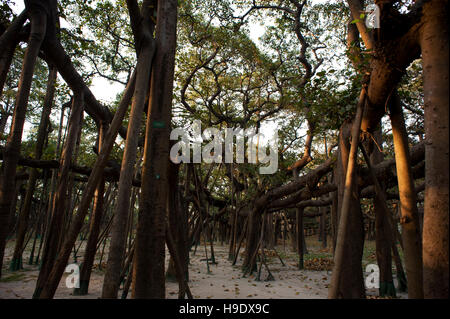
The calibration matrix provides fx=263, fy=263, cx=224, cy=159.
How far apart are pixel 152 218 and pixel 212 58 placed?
815 cm

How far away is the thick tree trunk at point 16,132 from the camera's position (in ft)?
10.9

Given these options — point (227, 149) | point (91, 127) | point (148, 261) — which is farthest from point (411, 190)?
point (91, 127)

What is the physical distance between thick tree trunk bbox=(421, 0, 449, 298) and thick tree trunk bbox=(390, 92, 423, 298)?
69 cm

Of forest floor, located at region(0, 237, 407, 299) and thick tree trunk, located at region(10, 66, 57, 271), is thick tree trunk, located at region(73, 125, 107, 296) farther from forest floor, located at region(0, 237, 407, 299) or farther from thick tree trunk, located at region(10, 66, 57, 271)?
thick tree trunk, located at region(10, 66, 57, 271)

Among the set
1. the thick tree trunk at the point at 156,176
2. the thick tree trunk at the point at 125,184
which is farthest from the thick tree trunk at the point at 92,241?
the thick tree trunk at the point at 156,176

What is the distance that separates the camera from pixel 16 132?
3.47 metres

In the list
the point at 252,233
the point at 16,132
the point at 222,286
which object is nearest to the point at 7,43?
the point at 16,132

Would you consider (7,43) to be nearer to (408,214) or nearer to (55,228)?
(55,228)

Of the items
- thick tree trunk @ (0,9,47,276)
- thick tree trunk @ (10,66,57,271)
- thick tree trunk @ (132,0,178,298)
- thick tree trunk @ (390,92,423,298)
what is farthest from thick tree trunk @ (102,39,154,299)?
thick tree trunk @ (10,66,57,271)

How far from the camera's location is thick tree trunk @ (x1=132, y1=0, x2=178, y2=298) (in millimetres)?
2695

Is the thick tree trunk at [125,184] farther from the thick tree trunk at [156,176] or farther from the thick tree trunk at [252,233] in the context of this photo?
the thick tree trunk at [252,233]

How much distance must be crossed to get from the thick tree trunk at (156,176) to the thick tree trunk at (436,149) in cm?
231

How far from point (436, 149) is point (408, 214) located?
95 centimetres

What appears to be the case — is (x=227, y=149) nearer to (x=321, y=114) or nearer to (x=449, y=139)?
(x=321, y=114)
